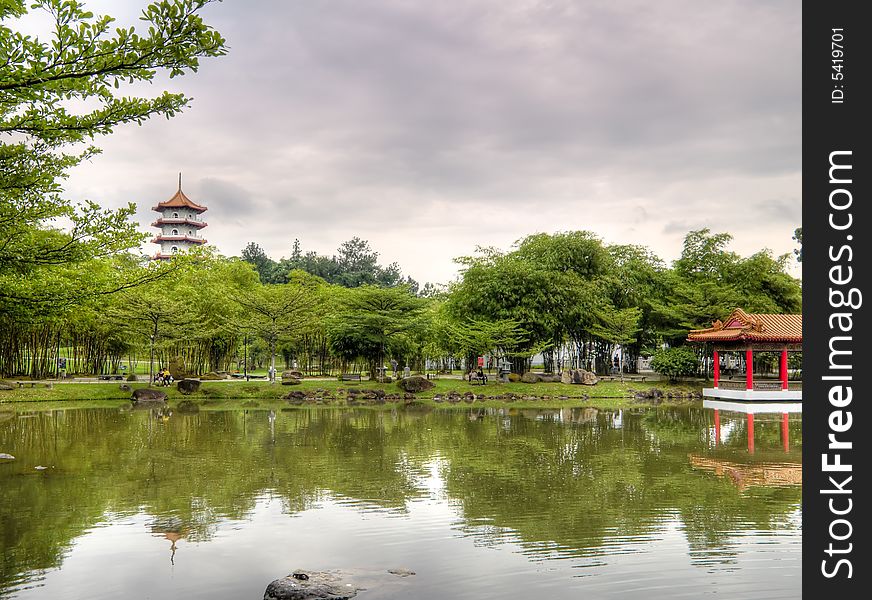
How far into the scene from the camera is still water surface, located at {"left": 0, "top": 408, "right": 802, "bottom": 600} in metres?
7.19

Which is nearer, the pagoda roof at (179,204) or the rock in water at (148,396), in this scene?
the rock in water at (148,396)

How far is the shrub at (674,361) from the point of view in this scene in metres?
40.4

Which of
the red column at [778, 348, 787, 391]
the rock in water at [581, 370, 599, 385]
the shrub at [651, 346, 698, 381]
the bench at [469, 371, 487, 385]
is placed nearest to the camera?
the red column at [778, 348, 787, 391]

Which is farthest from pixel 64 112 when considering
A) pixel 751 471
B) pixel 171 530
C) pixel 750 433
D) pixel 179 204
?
pixel 179 204

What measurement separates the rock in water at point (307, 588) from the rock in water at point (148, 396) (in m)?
27.0

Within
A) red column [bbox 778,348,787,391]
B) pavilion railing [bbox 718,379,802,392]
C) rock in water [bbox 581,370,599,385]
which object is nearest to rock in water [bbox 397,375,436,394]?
rock in water [bbox 581,370,599,385]

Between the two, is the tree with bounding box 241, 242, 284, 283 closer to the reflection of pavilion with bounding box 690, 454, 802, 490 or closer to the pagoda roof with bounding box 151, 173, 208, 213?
the pagoda roof with bounding box 151, 173, 208, 213

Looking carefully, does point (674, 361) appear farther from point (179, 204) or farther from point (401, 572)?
point (179, 204)

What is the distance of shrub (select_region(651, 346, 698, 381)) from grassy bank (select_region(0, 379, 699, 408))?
95 centimetres

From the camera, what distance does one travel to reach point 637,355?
4756 centimetres

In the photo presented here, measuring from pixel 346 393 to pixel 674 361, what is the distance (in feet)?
65.0

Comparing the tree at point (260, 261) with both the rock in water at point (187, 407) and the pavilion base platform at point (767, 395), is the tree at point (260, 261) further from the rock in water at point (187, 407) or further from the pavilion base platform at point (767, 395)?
the pavilion base platform at point (767, 395)

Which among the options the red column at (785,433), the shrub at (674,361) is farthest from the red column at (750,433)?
the shrub at (674,361)

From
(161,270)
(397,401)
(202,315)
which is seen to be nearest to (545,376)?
(397,401)
